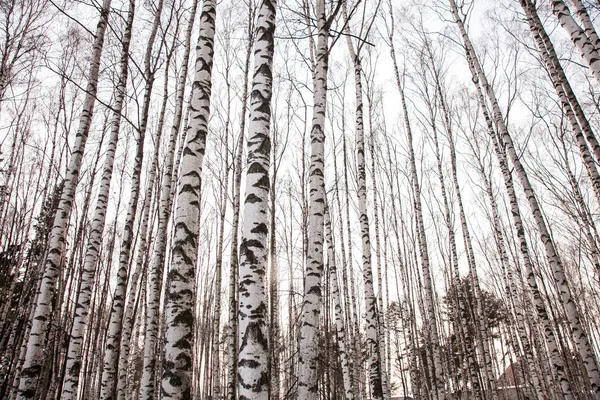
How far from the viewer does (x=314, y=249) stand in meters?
4.15

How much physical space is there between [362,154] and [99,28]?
5.22 m

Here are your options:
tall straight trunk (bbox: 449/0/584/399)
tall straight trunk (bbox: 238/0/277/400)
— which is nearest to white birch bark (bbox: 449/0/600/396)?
tall straight trunk (bbox: 449/0/584/399)

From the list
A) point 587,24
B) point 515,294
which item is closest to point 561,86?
point 587,24

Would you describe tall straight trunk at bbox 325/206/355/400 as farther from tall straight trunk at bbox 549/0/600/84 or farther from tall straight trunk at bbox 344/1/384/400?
tall straight trunk at bbox 549/0/600/84

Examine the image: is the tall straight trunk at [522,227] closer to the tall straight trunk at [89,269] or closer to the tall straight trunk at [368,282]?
the tall straight trunk at [368,282]

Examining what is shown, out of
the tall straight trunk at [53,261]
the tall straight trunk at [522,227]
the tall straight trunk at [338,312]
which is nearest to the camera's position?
the tall straight trunk at [53,261]

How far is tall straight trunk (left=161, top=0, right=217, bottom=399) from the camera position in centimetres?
273

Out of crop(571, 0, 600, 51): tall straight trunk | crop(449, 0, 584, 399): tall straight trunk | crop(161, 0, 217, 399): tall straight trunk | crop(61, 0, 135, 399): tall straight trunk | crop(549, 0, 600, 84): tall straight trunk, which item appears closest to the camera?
crop(161, 0, 217, 399): tall straight trunk

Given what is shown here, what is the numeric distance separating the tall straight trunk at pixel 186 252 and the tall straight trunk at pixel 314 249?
4.33ft

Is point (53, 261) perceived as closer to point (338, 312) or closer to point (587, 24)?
point (338, 312)

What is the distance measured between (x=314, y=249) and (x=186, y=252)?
64.2 inches

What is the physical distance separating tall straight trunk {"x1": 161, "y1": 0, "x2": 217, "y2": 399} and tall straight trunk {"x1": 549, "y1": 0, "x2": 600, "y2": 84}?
5.26 metres

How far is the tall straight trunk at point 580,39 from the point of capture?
190 inches

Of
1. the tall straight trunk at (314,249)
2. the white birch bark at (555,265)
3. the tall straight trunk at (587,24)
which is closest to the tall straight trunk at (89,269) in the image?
the tall straight trunk at (314,249)
